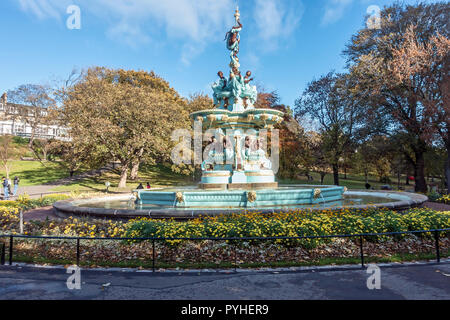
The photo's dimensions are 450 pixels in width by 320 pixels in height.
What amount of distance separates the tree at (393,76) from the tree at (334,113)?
321 cm

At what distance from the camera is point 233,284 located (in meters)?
5.19

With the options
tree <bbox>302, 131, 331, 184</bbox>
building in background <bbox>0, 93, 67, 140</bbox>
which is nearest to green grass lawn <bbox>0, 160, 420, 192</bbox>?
tree <bbox>302, 131, 331, 184</bbox>

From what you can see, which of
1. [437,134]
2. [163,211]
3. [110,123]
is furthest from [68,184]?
[437,134]

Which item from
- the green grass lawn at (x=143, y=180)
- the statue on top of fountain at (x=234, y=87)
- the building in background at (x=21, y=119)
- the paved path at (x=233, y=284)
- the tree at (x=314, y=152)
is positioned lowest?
the paved path at (x=233, y=284)

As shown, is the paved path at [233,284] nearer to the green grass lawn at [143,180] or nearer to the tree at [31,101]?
the green grass lawn at [143,180]

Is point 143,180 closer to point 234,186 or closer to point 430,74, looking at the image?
point 234,186

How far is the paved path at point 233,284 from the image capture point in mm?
4691

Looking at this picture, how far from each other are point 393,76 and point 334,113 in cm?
1155

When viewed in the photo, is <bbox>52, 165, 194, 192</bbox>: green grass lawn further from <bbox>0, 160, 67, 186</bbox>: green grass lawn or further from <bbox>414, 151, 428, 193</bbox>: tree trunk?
<bbox>414, 151, 428, 193</bbox>: tree trunk

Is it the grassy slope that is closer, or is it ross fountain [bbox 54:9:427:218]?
ross fountain [bbox 54:9:427:218]

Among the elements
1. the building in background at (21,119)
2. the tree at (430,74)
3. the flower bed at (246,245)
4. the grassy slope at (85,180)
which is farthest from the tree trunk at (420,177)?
the building in background at (21,119)

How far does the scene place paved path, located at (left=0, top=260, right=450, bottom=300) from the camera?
4691 millimetres

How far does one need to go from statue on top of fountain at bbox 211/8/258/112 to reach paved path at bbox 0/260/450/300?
13.8 metres

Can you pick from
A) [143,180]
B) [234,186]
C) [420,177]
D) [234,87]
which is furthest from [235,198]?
[143,180]
